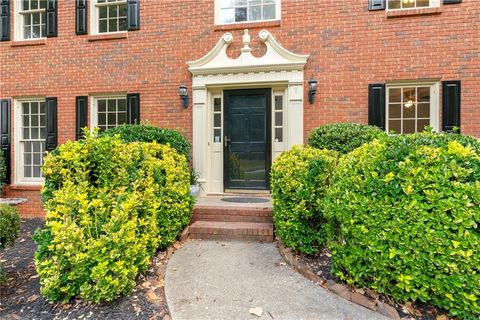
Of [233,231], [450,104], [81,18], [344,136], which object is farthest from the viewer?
[81,18]

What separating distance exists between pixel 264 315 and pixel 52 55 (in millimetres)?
6808

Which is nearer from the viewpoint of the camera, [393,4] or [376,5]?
[376,5]

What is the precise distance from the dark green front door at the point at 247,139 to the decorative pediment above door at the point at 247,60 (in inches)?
18.2

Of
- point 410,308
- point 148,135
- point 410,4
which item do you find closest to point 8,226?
point 148,135

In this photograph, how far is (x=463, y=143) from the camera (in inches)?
99.5

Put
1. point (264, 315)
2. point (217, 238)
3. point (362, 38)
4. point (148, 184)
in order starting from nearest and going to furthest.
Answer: point (264, 315) → point (148, 184) → point (217, 238) → point (362, 38)

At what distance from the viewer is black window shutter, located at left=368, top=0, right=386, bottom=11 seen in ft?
17.2

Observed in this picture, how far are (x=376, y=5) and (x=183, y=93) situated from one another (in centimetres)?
380

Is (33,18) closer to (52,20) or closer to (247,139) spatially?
(52,20)

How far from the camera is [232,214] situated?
4.42 meters

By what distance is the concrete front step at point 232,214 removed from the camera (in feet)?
14.2

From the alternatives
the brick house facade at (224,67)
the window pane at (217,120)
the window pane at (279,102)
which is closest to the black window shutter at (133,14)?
the brick house facade at (224,67)

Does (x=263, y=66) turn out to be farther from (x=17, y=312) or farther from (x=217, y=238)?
(x=17, y=312)

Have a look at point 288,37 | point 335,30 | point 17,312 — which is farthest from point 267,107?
point 17,312
